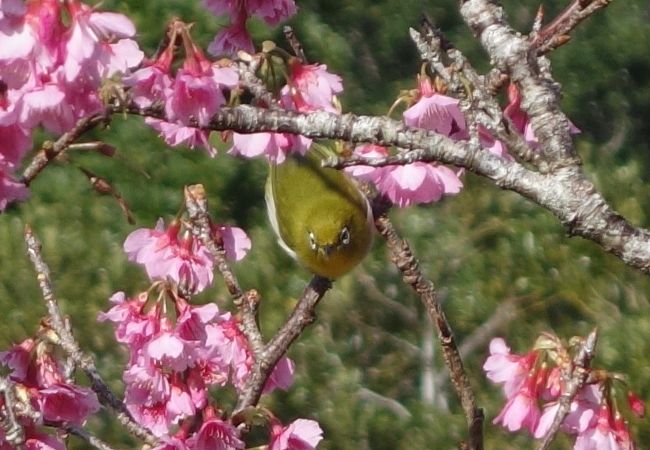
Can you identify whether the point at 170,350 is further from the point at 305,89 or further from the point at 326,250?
the point at 326,250

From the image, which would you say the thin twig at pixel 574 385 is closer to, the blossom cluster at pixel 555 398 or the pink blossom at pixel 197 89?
the blossom cluster at pixel 555 398

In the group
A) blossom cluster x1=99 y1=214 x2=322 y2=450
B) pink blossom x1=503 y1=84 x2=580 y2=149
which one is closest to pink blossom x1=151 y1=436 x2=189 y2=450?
blossom cluster x1=99 y1=214 x2=322 y2=450

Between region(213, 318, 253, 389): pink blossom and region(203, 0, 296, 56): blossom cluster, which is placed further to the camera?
region(213, 318, 253, 389): pink blossom

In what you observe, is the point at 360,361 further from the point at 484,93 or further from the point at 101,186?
the point at 484,93

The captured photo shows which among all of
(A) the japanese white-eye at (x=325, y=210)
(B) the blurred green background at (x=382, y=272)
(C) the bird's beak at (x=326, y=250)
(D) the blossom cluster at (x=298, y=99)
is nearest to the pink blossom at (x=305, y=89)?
(D) the blossom cluster at (x=298, y=99)

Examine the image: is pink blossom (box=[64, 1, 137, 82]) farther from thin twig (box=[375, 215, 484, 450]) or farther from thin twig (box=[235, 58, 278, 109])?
thin twig (box=[375, 215, 484, 450])

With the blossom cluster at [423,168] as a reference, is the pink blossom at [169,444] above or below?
below

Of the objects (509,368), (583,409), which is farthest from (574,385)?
(509,368)
